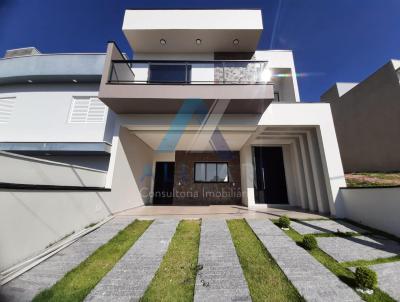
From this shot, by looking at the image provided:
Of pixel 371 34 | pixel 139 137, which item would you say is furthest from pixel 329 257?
pixel 371 34

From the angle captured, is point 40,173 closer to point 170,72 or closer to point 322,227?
point 170,72

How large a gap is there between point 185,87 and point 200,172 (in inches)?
224

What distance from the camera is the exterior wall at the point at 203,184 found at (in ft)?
31.8

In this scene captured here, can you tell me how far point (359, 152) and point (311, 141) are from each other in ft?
30.0

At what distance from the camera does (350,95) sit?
44.5 ft

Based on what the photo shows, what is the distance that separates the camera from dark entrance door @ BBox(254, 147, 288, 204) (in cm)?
839

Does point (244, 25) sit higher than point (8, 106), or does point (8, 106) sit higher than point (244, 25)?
point (244, 25)

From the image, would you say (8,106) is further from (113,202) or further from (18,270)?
(18,270)

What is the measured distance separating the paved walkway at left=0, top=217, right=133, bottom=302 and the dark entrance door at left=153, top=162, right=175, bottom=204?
5781 millimetres

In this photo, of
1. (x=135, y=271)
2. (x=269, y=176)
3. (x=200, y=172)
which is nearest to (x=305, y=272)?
(x=135, y=271)

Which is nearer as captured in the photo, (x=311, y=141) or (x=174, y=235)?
(x=174, y=235)

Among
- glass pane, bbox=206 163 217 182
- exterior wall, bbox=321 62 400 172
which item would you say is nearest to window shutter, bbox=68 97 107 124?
glass pane, bbox=206 163 217 182

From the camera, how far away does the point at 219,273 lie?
283 cm

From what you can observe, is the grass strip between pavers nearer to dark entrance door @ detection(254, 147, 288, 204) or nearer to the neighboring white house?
dark entrance door @ detection(254, 147, 288, 204)
